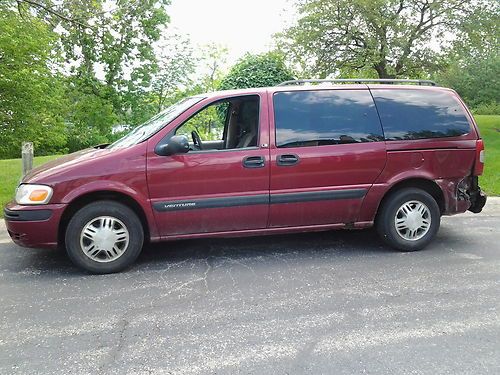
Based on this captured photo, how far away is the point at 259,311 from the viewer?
345 cm

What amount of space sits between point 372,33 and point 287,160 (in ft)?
41.9

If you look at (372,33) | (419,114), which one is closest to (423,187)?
(419,114)

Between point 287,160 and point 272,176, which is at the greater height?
point 287,160

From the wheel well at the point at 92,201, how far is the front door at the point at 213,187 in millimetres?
200

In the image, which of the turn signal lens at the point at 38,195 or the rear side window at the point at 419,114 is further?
the rear side window at the point at 419,114

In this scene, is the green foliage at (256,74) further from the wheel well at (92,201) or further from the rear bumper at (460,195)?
the wheel well at (92,201)

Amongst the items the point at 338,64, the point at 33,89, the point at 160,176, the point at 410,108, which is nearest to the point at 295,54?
the point at 338,64

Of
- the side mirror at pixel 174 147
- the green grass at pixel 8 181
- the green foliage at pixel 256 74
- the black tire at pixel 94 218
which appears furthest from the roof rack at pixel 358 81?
the green foliage at pixel 256 74

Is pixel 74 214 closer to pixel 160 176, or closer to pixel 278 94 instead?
pixel 160 176

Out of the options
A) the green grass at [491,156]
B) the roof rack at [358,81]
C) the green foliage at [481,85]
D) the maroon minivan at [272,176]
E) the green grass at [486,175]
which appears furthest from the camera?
the green foliage at [481,85]

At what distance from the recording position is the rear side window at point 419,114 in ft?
15.8

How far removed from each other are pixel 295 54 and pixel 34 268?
42.9ft

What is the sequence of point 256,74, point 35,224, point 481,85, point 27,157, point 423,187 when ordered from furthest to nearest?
1. point 481,85
2. point 256,74
3. point 27,157
4. point 423,187
5. point 35,224

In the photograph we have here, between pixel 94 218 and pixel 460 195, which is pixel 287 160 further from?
pixel 460 195
